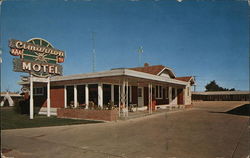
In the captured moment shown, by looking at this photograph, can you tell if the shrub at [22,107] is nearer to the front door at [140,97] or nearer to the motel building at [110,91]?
the motel building at [110,91]

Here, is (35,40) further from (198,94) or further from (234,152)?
(198,94)

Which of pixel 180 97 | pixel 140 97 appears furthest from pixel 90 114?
pixel 180 97

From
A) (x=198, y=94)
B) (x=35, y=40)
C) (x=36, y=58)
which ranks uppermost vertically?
(x=35, y=40)

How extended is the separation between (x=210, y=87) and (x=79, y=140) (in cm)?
10073

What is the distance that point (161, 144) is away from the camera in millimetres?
6801

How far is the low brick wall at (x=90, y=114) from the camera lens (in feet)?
42.0

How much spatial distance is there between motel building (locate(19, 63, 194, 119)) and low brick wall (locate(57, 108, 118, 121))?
653 millimetres

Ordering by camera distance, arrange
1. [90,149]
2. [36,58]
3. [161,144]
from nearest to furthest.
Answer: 1. [90,149]
2. [161,144]
3. [36,58]

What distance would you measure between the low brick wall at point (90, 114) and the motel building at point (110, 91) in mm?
653

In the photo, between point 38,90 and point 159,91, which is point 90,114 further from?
point 38,90

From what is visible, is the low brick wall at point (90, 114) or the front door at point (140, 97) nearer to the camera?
the low brick wall at point (90, 114)

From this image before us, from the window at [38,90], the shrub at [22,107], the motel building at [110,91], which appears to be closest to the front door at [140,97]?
the motel building at [110,91]

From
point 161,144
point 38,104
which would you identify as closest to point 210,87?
point 38,104

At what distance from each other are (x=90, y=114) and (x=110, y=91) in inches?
138
